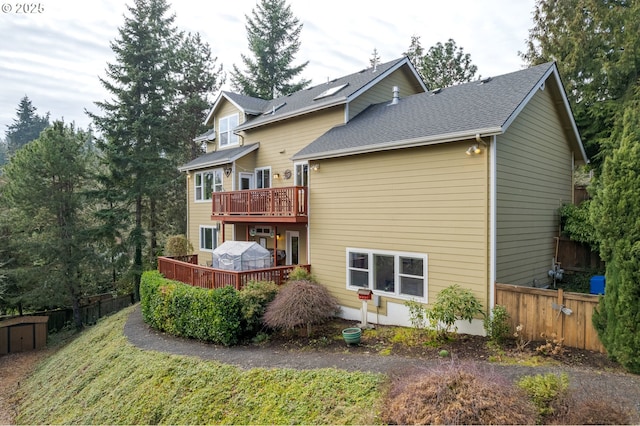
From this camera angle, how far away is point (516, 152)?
31.6 ft

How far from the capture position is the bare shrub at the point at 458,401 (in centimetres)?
432

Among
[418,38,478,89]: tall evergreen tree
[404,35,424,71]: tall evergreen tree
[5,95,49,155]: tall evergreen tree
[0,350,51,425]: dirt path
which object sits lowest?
[0,350,51,425]: dirt path

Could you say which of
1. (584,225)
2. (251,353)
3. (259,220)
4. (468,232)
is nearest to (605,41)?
(584,225)

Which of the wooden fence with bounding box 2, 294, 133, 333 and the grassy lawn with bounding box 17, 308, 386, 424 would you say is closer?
the grassy lawn with bounding box 17, 308, 386, 424

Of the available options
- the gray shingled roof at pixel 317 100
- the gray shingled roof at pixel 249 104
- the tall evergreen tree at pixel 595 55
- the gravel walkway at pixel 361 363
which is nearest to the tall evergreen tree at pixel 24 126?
the gray shingled roof at pixel 249 104

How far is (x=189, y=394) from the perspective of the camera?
300 inches

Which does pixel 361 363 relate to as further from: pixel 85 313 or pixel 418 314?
pixel 85 313

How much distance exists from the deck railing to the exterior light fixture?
5.87 metres

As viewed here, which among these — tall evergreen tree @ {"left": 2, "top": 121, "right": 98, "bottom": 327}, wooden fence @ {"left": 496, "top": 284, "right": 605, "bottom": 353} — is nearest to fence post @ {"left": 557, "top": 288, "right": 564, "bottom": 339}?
wooden fence @ {"left": 496, "top": 284, "right": 605, "bottom": 353}

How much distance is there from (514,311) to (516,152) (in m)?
4.33

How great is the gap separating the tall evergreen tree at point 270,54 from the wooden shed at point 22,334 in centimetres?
2382

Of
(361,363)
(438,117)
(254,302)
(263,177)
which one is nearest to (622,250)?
(361,363)

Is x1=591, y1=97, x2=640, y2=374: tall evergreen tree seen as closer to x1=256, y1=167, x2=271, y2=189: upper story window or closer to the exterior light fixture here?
the exterior light fixture

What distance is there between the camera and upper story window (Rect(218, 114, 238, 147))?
19.5 m
